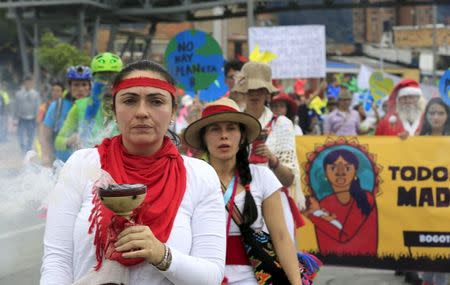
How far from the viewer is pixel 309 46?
13445 millimetres

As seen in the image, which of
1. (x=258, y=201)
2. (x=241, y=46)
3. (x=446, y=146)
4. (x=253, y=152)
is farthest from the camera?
(x=241, y=46)

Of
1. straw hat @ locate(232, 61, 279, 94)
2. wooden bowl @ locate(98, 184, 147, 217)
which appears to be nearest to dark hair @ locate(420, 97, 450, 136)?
straw hat @ locate(232, 61, 279, 94)

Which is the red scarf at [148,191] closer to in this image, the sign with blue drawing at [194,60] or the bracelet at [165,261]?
the bracelet at [165,261]

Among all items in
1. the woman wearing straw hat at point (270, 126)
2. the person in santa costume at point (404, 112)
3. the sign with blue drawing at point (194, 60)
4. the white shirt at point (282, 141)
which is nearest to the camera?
the woman wearing straw hat at point (270, 126)

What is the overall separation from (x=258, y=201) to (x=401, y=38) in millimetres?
65001

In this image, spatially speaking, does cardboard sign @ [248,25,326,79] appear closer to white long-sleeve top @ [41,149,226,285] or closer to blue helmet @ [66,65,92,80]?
blue helmet @ [66,65,92,80]

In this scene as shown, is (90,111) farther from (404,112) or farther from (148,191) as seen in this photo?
(148,191)

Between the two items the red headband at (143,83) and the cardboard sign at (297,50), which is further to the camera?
the cardboard sign at (297,50)

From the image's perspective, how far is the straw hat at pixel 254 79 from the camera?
5645 mm

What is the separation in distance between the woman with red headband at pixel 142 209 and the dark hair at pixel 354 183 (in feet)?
16.6

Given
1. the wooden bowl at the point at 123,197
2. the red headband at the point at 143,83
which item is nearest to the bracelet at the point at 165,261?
the wooden bowl at the point at 123,197

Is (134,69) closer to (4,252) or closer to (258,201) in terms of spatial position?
(258,201)

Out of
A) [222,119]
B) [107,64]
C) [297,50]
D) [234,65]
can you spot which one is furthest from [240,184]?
[297,50]

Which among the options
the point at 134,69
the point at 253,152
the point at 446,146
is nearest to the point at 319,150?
the point at 446,146
